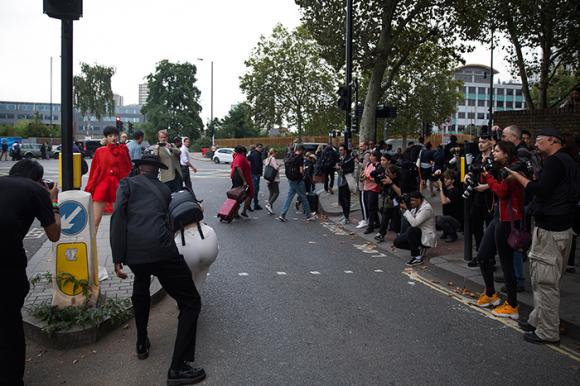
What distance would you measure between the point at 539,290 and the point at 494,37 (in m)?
17.3

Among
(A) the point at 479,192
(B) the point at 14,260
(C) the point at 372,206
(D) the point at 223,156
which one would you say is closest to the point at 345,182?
(C) the point at 372,206

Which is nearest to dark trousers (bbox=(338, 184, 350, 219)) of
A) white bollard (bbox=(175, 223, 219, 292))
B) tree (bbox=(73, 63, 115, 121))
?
white bollard (bbox=(175, 223, 219, 292))

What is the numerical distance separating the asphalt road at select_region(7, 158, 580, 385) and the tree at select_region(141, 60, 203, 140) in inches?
2801

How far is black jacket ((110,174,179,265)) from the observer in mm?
3967

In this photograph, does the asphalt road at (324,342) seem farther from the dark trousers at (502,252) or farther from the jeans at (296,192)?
the jeans at (296,192)

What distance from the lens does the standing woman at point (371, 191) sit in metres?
9.94

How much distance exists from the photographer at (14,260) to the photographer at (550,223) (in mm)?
3973

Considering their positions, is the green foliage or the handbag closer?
the green foliage

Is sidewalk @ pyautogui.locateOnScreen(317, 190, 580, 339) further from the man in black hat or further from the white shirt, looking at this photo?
the white shirt

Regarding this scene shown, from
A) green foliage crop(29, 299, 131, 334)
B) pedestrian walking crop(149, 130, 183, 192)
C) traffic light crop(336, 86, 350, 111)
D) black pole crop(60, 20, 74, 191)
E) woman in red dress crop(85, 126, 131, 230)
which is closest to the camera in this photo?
green foliage crop(29, 299, 131, 334)

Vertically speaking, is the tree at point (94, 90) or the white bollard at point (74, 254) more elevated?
the tree at point (94, 90)

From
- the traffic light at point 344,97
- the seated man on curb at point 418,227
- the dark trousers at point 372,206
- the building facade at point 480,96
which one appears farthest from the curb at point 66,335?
the building facade at point 480,96

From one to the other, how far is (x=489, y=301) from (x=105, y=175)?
507cm

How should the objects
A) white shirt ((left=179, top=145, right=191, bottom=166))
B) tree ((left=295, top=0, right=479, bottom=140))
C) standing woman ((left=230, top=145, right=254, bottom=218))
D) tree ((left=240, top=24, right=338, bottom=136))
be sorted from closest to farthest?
standing woman ((left=230, top=145, right=254, bottom=218)), white shirt ((left=179, top=145, right=191, bottom=166)), tree ((left=295, top=0, right=479, bottom=140)), tree ((left=240, top=24, right=338, bottom=136))
